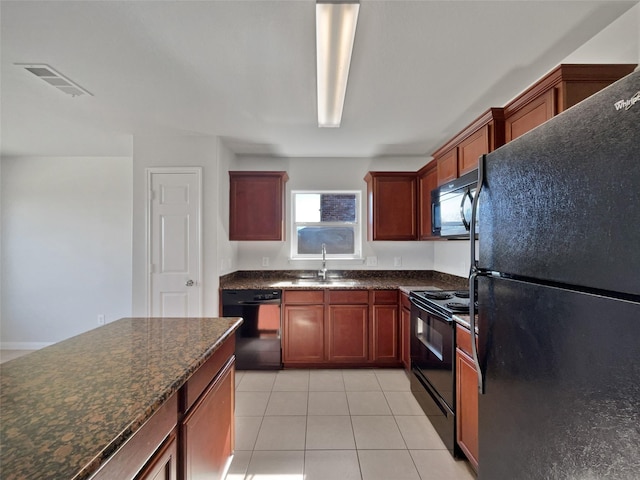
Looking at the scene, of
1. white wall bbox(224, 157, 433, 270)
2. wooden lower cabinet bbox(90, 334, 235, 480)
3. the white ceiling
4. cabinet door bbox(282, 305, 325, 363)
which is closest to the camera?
wooden lower cabinet bbox(90, 334, 235, 480)

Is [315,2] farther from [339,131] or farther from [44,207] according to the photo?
[44,207]

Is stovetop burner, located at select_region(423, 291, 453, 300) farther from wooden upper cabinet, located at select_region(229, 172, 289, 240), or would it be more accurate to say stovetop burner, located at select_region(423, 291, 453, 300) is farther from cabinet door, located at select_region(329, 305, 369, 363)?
wooden upper cabinet, located at select_region(229, 172, 289, 240)

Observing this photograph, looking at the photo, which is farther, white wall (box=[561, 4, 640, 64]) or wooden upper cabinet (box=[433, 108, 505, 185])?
wooden upper cabinet (box=[433, 108, 505, 185])

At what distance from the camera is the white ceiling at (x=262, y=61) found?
1.41m

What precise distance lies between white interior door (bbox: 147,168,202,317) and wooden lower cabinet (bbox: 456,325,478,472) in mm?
2537

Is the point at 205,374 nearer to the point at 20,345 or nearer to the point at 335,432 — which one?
the point at 335,432

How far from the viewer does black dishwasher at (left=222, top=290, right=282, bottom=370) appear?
3059mm

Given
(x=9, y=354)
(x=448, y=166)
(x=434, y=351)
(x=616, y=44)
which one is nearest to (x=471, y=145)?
(x=448, y=166)

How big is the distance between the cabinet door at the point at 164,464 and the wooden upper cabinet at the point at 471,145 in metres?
2.31


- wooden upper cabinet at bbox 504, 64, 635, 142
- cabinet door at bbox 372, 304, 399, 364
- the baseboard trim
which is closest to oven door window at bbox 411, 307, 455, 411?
cabinet door at bbox 372, 304, 399, 364

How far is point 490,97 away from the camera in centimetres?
221

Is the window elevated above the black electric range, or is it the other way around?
the window

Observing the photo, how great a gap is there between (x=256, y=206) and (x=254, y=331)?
4.88ft

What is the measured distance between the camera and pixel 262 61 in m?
1.77
